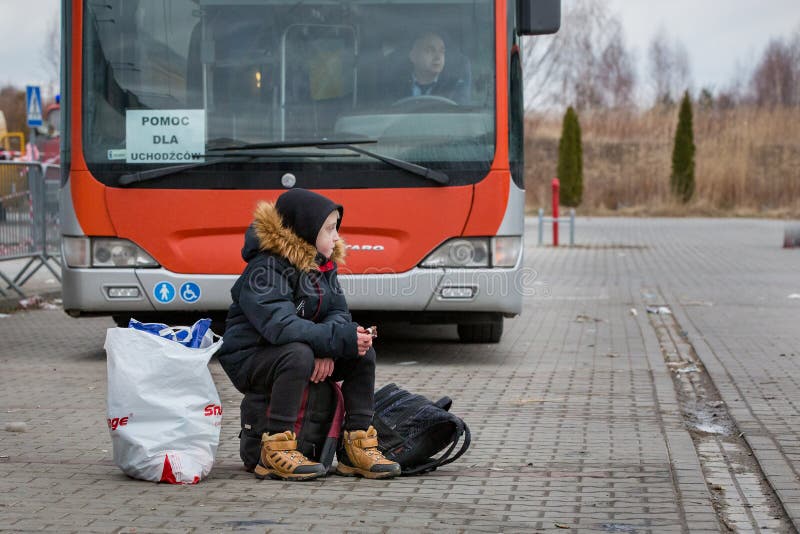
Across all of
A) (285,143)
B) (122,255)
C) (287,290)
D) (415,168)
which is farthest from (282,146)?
(287,290)

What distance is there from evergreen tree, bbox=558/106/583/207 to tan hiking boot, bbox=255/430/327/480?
143 feet

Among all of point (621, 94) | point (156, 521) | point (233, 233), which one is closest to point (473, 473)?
point (156, 521)

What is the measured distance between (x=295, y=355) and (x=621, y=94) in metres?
84.7

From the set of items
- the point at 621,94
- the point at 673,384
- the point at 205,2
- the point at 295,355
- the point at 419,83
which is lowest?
the point at 673,384

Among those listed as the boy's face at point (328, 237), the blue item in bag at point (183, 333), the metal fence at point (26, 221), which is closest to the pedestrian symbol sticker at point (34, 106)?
the metal fence at point (26, 221)

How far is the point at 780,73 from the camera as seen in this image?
99.9 metres

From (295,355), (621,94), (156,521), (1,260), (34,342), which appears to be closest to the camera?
(156,521)

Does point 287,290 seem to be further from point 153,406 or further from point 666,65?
point 666,65

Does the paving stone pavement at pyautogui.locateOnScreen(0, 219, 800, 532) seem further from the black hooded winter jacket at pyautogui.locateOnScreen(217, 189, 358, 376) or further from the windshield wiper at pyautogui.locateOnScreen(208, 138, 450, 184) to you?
the windshield wiper at pyautogui.locateOnScreen(208, 138, 450, 184)

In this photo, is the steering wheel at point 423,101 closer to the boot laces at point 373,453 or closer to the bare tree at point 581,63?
the boot laces at point 373,453

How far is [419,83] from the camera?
9469 mm

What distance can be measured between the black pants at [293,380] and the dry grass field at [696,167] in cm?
4056

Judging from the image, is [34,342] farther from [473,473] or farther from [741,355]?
[473,473]

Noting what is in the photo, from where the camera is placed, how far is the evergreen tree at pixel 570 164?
159 ft
